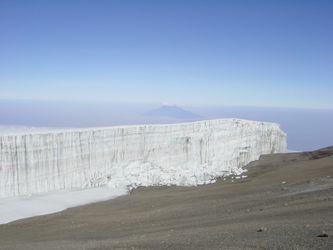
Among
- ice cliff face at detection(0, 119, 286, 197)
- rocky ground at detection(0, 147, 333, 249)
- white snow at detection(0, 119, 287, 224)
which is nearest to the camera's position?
rocky ground at detection(0, 147, 333, 249)

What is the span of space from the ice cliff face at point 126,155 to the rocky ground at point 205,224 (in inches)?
303

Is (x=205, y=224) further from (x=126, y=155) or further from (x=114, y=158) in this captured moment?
(x=126, y=155)

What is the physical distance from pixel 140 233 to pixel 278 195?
7092 mm

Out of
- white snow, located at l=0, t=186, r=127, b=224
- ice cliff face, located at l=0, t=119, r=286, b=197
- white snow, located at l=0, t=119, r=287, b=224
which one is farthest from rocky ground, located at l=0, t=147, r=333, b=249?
ice cliff face, located at l=0, t=119, r=286, b=197

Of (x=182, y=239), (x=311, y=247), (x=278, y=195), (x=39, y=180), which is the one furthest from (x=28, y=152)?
(x=311, y=247)

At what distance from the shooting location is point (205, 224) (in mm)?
14539

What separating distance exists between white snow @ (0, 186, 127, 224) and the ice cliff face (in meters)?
1.49

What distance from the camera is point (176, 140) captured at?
45.5 m

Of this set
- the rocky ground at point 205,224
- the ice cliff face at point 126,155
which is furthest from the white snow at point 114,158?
the rocky ground at point 205,224

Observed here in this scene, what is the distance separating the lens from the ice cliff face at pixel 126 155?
33.3m

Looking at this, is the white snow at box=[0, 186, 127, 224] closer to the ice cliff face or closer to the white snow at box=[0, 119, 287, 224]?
the white snow at box=[0, 119, 287, 224]

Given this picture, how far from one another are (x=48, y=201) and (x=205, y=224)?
1861cm

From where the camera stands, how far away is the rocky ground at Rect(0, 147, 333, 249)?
34.4ft

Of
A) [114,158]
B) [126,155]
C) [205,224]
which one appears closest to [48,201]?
[114,158]
